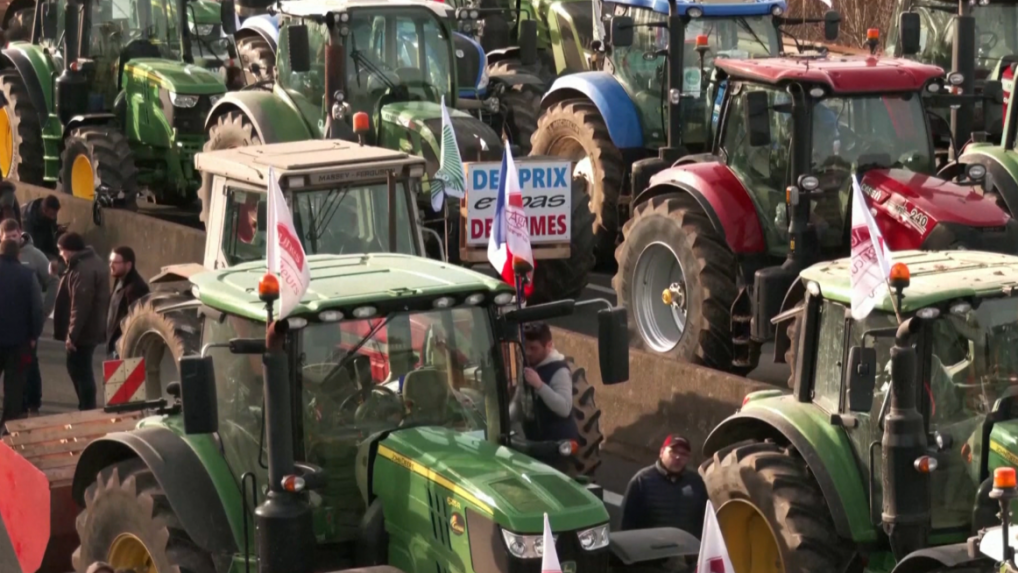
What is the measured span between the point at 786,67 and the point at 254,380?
598 cm

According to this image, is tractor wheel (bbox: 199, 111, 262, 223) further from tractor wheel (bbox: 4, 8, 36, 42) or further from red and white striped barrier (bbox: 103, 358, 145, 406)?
tractor wheel (bbox: 4, 8, 36, 42)

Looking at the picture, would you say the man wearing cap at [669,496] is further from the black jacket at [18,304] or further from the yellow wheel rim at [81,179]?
the yellow wheel rim at [81,179]

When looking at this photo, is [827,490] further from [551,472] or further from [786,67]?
[786,67]

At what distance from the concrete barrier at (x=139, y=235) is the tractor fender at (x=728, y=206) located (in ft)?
15.8

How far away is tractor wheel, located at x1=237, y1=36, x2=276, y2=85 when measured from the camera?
2116 cm

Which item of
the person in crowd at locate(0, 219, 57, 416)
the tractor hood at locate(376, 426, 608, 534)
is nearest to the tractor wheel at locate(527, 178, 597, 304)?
the person in crowd at locate(0, 219, 57, 416)

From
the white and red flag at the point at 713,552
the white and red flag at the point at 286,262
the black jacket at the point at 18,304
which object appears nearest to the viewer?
the white and red flag at the point at 713,552

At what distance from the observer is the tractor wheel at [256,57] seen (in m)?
21.2

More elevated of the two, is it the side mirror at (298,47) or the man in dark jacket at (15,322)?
the side mirror at (298,47)

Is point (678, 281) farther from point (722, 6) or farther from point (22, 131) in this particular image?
point (22, 131)

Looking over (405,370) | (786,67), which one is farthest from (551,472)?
(786,67)

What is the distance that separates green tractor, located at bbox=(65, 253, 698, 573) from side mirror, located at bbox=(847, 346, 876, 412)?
A: 0.98 metres

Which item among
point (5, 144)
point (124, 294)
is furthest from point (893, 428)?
point (5, 144)

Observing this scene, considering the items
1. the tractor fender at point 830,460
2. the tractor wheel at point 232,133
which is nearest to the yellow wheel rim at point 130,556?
the tractor fender at point 830,460
